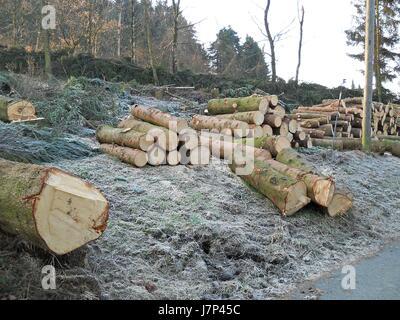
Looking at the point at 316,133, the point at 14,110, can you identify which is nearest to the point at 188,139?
the point at 14,110

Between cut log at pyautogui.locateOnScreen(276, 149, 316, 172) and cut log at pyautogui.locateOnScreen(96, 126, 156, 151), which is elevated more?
cut log at pyautogui.locateOnScreen(96, 126, 156, 151)

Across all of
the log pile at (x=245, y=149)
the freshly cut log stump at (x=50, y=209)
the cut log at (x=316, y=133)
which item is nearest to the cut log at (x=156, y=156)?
the log pile at (x=245, y=149)

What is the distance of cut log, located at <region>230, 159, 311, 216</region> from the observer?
6.11 metres

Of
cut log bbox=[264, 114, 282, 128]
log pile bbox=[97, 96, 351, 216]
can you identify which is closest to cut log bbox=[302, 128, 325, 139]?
log pile bbox=[97, 96, 351, 216]

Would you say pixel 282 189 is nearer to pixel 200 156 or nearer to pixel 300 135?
pixel 200 156

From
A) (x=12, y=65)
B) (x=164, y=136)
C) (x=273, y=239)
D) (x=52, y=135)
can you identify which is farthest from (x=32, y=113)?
(x=12, y=65)

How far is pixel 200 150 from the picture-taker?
7.43 meters

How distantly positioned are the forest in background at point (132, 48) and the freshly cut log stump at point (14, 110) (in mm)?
6376

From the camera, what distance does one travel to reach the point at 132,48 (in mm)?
24438

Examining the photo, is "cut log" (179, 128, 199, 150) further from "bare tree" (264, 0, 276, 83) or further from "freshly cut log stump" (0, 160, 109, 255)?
"bare tree" (264, 0, 276, 83)

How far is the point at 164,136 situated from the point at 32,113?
283 cm

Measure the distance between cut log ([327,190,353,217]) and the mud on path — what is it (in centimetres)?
11

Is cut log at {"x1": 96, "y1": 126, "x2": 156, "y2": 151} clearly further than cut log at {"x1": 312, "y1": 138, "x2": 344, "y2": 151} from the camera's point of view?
No
